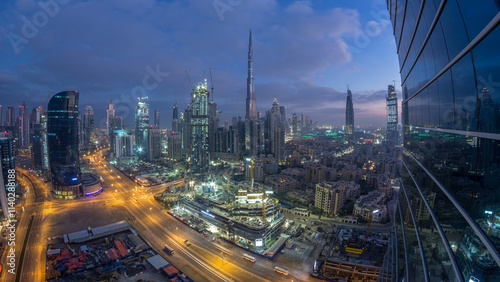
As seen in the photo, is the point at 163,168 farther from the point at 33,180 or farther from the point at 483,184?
the point at 483,184

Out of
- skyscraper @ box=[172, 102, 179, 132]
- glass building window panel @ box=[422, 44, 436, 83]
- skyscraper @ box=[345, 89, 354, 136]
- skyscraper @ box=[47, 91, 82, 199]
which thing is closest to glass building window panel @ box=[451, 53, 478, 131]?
glass building window panel @ box=[422, 44, 436, 83]

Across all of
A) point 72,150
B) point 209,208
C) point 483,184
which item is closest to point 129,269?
point 209,208

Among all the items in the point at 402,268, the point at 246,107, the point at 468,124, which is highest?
the point at 246,107

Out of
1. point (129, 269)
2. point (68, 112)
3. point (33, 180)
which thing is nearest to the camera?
point (129, 269)

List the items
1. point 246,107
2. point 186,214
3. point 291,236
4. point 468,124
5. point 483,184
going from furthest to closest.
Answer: point 246,107, point 186,214, point 291,236, point 468,124, point 483,184

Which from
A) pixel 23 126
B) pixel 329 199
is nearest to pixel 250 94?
pixel 23 126

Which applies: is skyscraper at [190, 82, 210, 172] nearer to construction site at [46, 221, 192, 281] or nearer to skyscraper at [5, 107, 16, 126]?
construction site at [46, 221, 192, 281]

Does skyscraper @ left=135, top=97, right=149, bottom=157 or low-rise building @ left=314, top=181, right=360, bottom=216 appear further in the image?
skyscraper @ left=135, top=97, right=149, bottom=157
